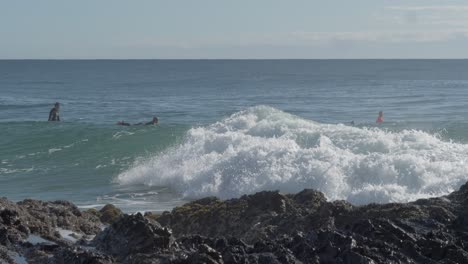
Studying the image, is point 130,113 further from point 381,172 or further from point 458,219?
point 458,219

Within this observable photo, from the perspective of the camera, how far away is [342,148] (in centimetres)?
2384

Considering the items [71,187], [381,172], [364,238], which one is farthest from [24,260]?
[71,187]

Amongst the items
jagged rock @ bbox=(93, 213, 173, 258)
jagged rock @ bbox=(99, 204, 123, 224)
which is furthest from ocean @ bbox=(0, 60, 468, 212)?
jagged rock @ bbox=(93, 213, 173, 258)

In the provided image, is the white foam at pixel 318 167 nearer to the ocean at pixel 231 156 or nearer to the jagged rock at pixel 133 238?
the ocean at pixel 231 156

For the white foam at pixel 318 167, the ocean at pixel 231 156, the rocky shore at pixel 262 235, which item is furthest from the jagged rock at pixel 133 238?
the white foam at pixel 318 167

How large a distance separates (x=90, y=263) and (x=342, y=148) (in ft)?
54.3

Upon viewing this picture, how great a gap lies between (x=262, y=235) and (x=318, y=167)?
9173 mm

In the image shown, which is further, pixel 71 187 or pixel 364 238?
pixel 71 187

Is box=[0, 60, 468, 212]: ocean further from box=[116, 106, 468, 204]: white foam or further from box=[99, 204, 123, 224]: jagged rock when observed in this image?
box=[99, 204, 123, 224]: jagged rock

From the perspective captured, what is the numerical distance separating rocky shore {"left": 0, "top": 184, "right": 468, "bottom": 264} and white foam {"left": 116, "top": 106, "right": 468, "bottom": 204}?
634cm

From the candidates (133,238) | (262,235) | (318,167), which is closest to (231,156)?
(318,167)

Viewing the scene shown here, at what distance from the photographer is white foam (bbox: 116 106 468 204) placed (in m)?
18.4

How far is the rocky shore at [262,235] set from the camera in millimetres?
8008

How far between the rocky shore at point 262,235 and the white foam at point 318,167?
634 cm
